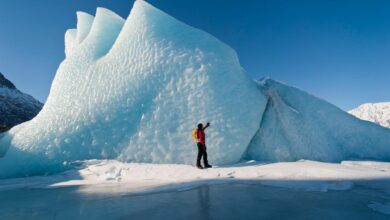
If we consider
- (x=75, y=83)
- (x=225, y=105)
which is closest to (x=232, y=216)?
(x=225, y=105)

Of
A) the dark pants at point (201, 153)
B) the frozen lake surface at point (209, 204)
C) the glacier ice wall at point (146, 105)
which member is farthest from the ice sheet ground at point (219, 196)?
the glacier ice wall at point (146, 105)

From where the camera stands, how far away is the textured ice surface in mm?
9398

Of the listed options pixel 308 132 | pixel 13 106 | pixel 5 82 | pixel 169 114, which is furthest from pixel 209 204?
pixel 5 82

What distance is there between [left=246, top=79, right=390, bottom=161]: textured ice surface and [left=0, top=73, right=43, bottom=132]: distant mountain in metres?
47.9

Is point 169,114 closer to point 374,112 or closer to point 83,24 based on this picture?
point 83,24

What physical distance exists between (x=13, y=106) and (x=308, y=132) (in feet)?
218

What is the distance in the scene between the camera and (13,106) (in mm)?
60625

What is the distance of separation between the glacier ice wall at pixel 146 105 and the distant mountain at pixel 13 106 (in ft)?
142

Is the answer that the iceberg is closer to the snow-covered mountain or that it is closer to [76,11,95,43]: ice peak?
[76,11,95,43]: ice peak

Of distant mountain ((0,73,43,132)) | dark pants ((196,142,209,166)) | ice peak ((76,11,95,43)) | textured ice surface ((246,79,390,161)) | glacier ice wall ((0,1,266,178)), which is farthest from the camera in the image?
distant mountain ((0,73,43,132))

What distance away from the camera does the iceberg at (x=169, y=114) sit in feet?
29.3

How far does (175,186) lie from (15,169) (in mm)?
6231

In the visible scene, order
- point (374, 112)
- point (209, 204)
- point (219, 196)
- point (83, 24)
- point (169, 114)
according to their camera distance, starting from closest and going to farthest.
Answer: point (209, 204), point (219, 196), point (169, 114), point (83, 24), point (374, 112)

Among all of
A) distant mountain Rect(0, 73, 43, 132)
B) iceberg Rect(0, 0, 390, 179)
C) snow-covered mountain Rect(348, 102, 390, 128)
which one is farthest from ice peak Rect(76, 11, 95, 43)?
snow-covered mountain Rect(348, 102, 390, 128)
